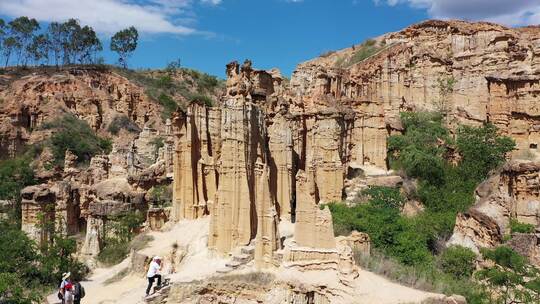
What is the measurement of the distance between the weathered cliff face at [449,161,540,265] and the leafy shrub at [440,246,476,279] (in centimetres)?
167

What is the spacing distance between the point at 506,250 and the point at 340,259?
7.89 meters

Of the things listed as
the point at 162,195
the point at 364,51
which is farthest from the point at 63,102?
the point at 364,51

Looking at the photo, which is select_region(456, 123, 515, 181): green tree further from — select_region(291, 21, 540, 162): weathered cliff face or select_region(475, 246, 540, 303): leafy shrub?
select_region(475, 246, 540, 303): leafy shrub

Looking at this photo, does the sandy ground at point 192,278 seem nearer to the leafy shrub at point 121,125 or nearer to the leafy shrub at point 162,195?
the leafy shrub at point 162,195

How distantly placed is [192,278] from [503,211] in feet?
45.0

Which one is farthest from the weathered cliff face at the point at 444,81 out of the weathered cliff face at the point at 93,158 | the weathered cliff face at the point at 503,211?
the weathered cliff face at the point at 93,158

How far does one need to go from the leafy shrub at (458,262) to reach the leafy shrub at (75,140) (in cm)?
3149

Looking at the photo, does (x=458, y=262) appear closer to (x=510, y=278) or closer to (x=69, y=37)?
(x=510, y=278)

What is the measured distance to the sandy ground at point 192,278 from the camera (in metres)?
13.4

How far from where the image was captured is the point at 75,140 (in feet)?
139

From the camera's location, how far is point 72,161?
107 feet

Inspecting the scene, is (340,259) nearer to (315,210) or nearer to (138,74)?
(315,210)

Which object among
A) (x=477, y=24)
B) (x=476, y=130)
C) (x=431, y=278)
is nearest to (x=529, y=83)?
(x=476, y=130)

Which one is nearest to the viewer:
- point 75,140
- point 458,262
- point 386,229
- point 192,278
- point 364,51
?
point 192,278
